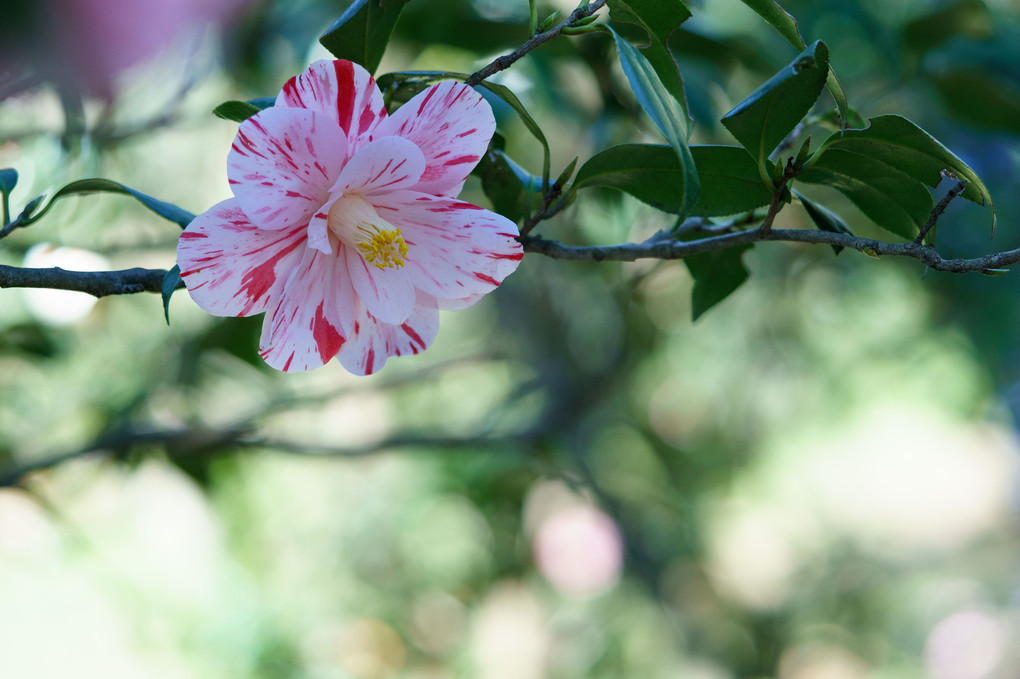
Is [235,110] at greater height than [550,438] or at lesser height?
greater

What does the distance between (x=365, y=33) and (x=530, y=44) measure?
0.32 ft

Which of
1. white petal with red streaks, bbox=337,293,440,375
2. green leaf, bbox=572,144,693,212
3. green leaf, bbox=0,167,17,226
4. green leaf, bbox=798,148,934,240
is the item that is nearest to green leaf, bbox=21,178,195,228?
green leaf, bbox=0,167,17,226

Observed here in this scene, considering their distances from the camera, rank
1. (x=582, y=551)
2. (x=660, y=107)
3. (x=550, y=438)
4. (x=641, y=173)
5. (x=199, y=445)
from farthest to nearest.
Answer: (x=582, y=551)
(x=550, y=438)
(x=199, y=445)
(x=641, y=173)
(x=660, y=107)

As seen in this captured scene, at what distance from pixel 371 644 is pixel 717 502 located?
44.5 inches

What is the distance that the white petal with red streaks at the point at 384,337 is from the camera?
47cm

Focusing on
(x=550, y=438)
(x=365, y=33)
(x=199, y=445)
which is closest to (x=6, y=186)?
(x=365, y=33)

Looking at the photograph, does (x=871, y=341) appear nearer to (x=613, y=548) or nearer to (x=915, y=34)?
(x=613, y=548)

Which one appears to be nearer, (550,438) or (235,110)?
(235,110)

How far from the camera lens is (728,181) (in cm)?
44

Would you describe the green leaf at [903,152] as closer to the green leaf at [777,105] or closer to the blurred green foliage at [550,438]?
the green leaf at [777,105]

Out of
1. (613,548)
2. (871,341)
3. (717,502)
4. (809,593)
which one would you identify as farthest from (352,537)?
(871,341)

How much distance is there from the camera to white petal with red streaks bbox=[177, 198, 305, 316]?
38cm

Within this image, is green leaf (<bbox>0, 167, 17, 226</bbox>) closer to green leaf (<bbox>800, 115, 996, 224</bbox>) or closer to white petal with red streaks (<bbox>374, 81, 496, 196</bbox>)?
white petal with red streaks (<bbox>374, 81, 496, 196</bbox>)

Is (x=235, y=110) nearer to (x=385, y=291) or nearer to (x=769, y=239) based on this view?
(x=385, y=291)
